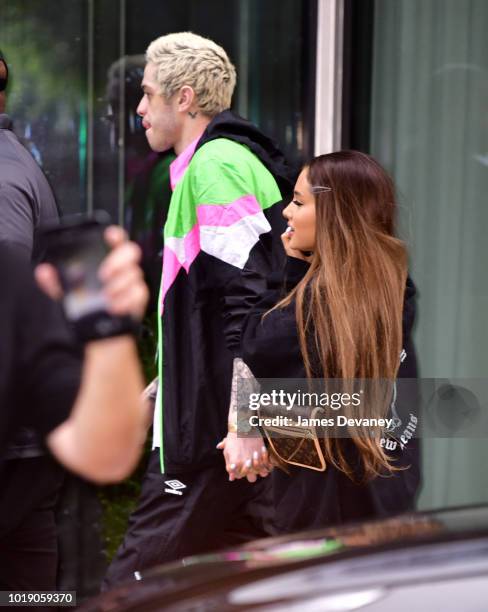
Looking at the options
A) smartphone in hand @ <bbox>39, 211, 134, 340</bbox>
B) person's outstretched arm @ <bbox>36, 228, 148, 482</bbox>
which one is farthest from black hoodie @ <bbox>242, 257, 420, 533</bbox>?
smartphone in hand @ <bbox>39, 211, 134, 340</bbox>

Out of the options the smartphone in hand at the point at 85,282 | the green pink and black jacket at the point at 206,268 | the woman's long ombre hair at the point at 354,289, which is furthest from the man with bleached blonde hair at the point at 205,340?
the smartphone in hand at the point at 85,282

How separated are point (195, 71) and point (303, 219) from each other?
0.93 metres

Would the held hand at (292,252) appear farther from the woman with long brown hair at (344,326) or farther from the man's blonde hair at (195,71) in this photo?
the man's blonde hair at (195,71)

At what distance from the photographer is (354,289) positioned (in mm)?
3785

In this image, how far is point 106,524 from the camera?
595 centimetres

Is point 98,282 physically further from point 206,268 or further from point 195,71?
point 195,71

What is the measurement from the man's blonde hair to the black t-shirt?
2.29 metres

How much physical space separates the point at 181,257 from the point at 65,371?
1.98 meters

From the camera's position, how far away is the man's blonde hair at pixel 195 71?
4590mm

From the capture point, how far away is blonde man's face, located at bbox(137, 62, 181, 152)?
460 cm

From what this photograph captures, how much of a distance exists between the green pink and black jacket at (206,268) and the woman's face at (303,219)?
0.25 meters

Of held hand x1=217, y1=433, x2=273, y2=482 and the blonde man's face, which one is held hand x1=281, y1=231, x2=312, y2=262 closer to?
held hand x1=217, y1=433, x2=273, y2=482

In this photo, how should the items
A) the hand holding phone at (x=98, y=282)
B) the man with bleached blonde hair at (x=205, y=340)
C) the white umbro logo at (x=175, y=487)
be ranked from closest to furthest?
the hand holding phone at (x=98, y=282)
the man with bleached blonde hair at (x=205, y=340)
the white umbro logo at (x=175, y=487)

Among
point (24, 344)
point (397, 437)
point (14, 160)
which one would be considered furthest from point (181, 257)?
point (24, 344)
